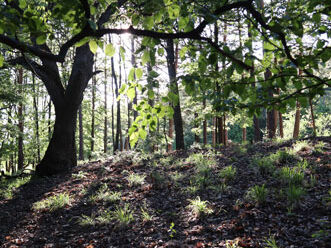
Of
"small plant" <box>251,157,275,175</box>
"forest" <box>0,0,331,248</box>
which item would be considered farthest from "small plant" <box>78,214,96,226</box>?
"small plant" <box>251,157,275,175</box>

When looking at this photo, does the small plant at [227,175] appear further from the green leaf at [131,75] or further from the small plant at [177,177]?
the green leaf at [131,75]

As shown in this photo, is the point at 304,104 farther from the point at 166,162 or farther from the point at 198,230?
the point at 166,162

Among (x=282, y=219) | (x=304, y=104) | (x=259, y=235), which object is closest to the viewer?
(x=304, y=104)

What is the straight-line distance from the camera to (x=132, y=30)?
1.50 metres

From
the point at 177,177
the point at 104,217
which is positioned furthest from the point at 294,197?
the point at 104,217

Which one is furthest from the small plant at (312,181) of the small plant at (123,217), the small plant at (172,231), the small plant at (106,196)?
the small plant at (106,196)

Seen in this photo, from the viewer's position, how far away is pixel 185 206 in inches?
179

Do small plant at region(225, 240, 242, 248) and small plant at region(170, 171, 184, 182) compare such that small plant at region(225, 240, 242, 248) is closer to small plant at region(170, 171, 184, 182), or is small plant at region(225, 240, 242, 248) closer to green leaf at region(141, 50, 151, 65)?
green leaf at region(141, 50, 151, 65)

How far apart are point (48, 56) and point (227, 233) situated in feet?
10.5

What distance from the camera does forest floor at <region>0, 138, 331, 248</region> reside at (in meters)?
3.36

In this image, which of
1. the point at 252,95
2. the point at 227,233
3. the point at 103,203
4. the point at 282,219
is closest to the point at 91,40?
the point at 252,95

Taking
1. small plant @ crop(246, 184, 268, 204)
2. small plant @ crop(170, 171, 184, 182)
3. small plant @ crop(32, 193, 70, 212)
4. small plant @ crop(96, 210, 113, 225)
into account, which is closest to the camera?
small plant @ crop(246, 184, 268, 204)

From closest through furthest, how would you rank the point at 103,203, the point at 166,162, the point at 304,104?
the point at 304,104
the point at 103,203
the point at 166,162

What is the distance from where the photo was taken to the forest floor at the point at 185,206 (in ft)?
11.0
